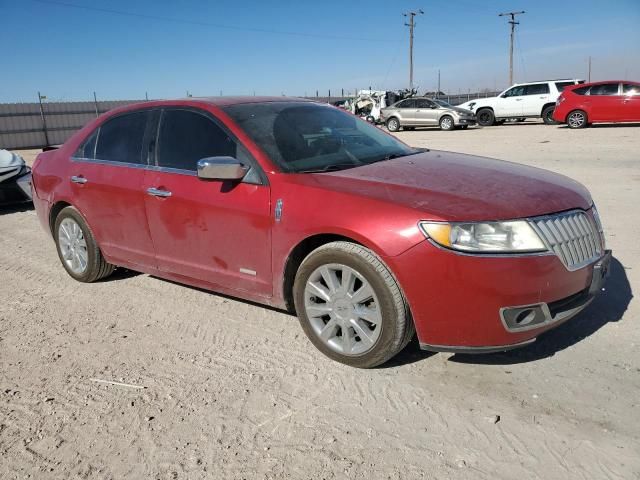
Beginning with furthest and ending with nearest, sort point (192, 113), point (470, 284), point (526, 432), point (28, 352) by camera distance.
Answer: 1. point (192, 113)
2. point (28, 352)
3. point (470, 284)
4. point (526, 432)

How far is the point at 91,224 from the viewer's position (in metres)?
4.74

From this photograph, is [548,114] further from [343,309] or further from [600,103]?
[343,309]

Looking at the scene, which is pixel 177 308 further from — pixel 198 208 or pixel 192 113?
pixel 192 113

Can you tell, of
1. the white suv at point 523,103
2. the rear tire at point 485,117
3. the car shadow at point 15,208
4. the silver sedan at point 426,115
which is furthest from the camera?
the rear tire at point 485,117

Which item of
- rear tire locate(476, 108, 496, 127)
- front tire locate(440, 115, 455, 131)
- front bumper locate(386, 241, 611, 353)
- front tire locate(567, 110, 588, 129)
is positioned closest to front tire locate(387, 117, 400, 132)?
front tire locate(440, 115, 455, 131)

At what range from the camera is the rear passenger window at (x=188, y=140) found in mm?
3799

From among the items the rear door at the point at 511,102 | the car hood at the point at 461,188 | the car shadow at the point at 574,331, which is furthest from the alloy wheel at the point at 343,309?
the rear door at the point at 511,102

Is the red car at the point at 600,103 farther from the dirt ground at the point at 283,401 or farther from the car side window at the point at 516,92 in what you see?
the dirt ground at the point at 283,401

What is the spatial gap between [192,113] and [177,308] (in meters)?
1.51

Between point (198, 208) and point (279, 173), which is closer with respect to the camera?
point (279, 173)

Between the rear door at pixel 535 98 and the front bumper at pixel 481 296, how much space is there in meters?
21.7

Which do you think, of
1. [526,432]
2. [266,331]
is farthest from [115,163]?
[526,432]

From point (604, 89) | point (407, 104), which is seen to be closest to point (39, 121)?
point (407, 104)

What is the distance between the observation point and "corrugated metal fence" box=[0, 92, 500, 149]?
24500mm
